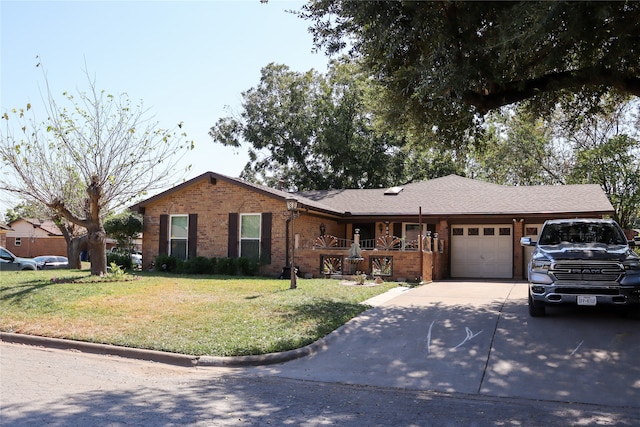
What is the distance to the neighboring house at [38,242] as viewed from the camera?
49781mm

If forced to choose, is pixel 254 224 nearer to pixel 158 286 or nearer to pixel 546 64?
pixel 158 286

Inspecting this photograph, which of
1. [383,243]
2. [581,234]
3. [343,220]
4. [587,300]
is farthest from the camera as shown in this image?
[343,220]

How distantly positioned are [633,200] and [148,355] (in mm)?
26412

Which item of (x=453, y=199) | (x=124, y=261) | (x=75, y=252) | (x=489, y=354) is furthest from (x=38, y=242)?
(x=489, y=354)

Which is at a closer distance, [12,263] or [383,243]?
[383,243]

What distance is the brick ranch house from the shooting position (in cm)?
1989

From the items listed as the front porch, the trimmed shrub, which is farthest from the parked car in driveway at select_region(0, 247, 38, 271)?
the front porch

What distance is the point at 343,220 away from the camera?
23828mm

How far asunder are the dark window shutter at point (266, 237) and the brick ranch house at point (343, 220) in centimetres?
4

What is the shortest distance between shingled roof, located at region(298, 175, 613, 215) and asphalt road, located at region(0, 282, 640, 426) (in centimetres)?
1064

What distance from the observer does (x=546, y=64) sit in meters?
9.53

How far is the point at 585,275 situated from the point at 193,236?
15.9 metres

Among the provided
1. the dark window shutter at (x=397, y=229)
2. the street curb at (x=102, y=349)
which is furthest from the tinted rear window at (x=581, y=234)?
the dark window shutter at (x=397, y=229)

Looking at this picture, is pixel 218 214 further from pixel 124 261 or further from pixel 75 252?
pixel 75 252
